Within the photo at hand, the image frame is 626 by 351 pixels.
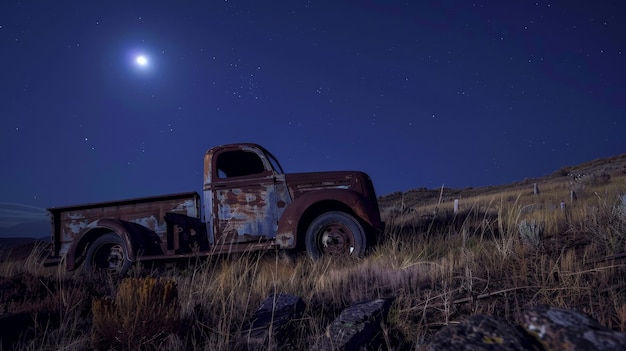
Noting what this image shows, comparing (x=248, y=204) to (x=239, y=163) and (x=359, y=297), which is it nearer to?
(x=239, y=163)

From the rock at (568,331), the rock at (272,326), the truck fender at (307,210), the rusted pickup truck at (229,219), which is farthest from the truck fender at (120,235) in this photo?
the rock at (568,331)

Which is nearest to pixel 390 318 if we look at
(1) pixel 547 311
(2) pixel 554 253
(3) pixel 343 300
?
(3) pixel 343 300

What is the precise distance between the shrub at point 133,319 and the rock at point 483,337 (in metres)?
2.03

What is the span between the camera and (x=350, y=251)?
576 cm

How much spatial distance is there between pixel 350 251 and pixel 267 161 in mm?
2049

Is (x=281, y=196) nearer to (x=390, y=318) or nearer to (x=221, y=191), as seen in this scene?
(x=221, y=191)

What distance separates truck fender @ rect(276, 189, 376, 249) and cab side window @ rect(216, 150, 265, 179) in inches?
46.5

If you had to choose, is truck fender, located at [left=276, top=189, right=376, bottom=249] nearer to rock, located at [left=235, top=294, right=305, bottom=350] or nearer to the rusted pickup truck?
the rusted pickup truck

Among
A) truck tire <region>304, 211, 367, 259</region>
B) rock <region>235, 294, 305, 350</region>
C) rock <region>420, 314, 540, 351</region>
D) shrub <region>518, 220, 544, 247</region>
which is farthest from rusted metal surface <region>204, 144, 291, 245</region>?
rock <region>420, 314, 540, 351</region>

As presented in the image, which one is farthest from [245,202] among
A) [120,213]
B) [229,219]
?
[120,213]

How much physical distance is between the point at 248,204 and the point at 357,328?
3.79m

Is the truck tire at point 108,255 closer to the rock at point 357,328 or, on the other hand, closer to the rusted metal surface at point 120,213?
the rusted metal surface at point 120,213

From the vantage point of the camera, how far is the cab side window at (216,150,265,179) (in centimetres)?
674

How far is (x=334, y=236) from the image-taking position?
5.84 m
